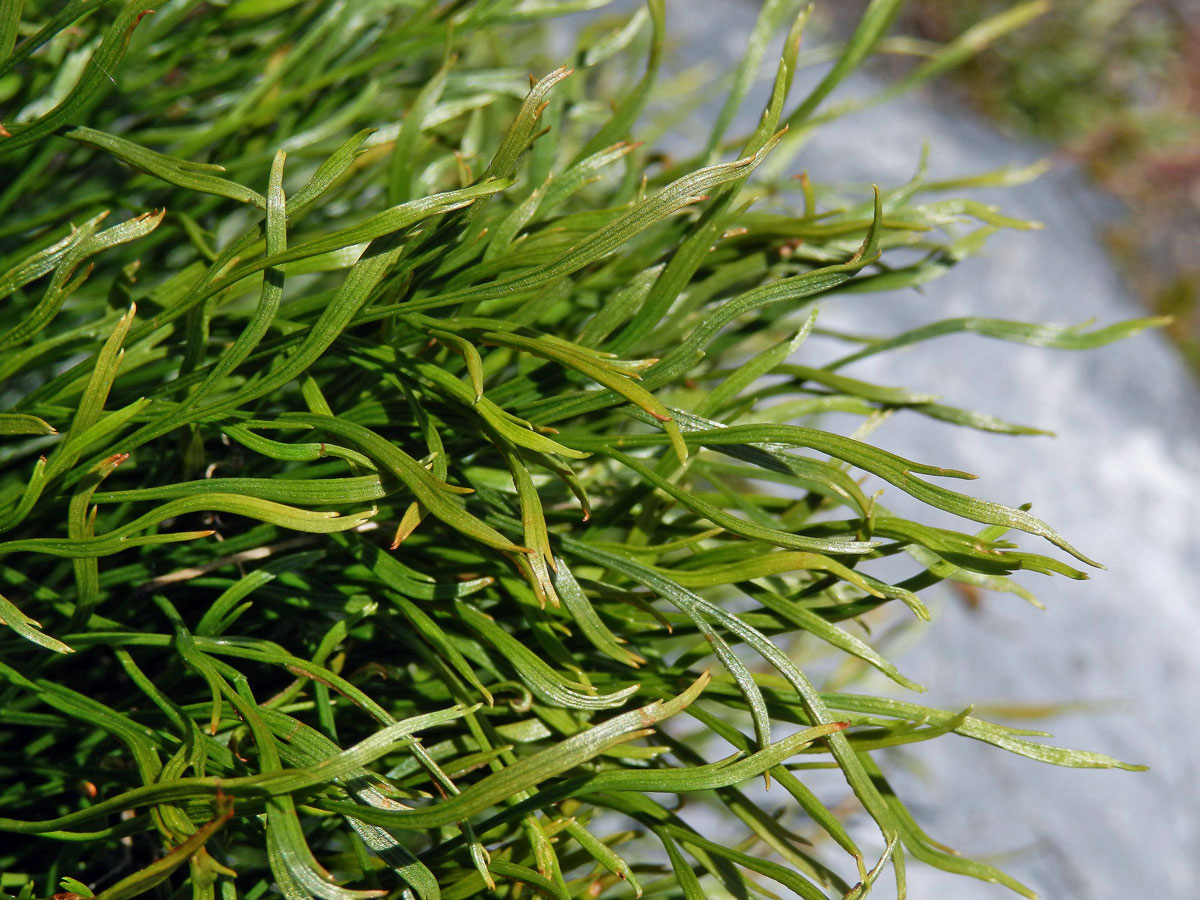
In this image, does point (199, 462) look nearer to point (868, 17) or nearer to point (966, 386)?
point (868, 17)

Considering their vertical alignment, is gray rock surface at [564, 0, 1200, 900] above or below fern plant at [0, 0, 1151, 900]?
below

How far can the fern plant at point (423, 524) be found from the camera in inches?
12.7

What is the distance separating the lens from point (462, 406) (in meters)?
0.36

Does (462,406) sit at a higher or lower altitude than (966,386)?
higher

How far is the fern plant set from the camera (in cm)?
32

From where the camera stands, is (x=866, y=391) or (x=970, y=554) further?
(x=866, y=391)

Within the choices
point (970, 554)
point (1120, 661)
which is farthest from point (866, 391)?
point (1120, 661)

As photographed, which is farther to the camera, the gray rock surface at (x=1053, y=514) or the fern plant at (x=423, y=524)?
the gray rock surface at (x=1053, y=514)

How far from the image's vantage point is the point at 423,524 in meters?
0.40

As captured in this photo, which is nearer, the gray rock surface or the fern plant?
the fern plant

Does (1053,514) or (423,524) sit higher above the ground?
(423,524)

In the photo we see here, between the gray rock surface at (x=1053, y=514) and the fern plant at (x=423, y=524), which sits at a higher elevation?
the fern plant at (x=423, y=524)

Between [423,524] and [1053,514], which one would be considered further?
[1053,514]

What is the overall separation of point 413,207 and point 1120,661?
4.23ft
